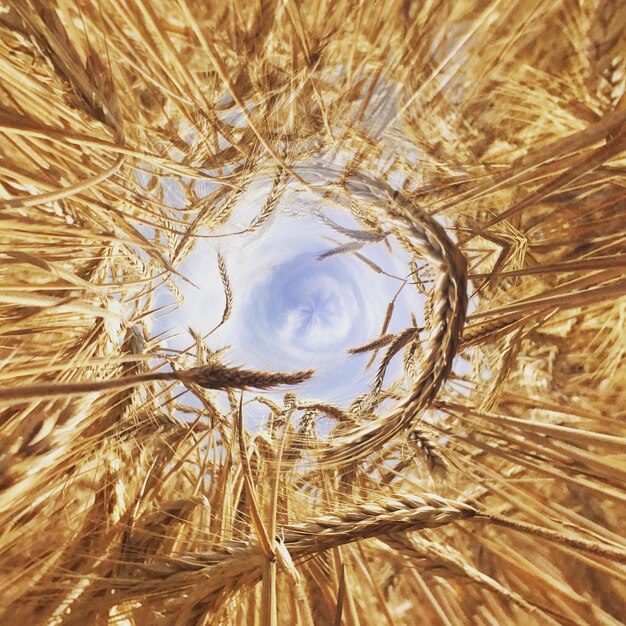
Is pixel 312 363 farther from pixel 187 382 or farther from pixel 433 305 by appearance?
pixel 187 382

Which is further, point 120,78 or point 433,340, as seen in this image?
point 120,78

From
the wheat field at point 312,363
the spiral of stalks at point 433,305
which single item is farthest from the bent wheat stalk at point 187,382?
the spiral of stalks at point 433,305

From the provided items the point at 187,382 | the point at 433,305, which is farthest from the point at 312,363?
the point at 187,382

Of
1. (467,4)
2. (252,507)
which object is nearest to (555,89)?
(467,4)

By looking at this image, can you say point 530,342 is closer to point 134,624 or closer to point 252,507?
point 252,507

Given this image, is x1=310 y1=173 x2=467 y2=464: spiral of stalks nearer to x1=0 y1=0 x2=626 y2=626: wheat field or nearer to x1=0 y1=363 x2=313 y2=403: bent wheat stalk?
x1=0 y1=0 x2=626 y2=626: wheat field

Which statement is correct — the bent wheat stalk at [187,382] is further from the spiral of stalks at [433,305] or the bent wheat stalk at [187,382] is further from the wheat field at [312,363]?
the spiral of stalks at [433,305]

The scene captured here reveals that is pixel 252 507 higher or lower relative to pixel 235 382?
lower

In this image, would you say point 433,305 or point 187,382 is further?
point 433,305
